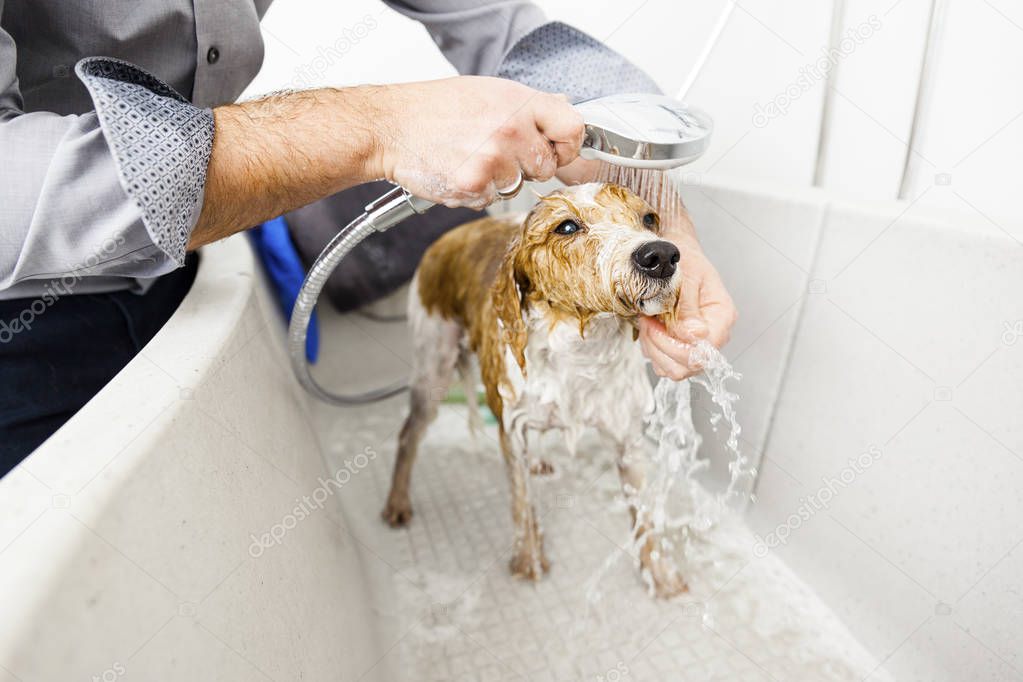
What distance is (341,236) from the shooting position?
43.6 inches

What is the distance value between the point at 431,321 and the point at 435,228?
0.57 m

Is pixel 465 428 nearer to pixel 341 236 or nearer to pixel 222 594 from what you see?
pixel 341 236

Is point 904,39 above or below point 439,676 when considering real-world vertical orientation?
above

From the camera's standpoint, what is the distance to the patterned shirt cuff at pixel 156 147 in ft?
2.24

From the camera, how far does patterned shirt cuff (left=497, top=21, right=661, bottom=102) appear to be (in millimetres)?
1232

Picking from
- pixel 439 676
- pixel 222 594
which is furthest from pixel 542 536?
pixel 222 594

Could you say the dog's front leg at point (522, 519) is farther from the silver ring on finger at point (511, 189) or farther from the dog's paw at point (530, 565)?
the silver ring on finger at point (511, 189)

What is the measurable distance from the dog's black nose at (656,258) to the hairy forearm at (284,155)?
0.36 meters

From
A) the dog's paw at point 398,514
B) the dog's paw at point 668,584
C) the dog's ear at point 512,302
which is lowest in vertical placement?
the dog's paw at point 398,514

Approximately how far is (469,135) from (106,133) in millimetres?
380

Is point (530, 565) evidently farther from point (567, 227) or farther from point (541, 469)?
point (567, 227)

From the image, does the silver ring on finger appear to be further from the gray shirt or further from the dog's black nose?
the gray shirt

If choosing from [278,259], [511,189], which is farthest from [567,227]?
Result: [278,259]

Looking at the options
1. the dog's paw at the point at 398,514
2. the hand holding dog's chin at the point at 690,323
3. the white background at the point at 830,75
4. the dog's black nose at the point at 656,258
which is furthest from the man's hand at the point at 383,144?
the dog's paw at the point at 398,514
